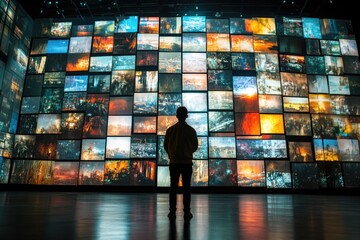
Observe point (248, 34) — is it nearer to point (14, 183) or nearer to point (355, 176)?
point (355, 176)

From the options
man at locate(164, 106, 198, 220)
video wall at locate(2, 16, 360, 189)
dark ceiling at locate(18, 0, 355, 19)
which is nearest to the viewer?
man at locate(164, 106, 198, 220)

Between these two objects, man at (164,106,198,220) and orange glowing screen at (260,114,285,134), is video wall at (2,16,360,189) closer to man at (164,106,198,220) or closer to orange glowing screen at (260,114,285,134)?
orange glowing screen at (260,114,285,134)

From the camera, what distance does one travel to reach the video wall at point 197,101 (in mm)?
9641

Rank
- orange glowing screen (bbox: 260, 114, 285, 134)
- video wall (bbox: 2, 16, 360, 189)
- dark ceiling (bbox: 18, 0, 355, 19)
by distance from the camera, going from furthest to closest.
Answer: dark ceiling (bbox: 18, 0, 355, 19) < orange glowing screen (bbox: 260, 114, 285, 134) < video wall (bbox: 2, 16, 360, 189)

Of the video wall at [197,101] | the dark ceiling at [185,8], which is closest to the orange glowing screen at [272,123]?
the video wall at [197,101]

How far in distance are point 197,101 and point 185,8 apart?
3843 millimetres

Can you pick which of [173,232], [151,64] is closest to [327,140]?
[151,64]

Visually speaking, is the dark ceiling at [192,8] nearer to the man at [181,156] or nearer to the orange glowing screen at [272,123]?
the orange glowing screen at [272,123]

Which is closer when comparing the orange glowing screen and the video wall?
the video wall

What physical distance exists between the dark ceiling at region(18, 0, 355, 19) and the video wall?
1.01ft

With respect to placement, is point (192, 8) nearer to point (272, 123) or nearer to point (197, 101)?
point (197, 101)

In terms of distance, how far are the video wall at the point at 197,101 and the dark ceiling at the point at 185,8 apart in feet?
1.01

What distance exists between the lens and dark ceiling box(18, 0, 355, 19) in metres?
10.8

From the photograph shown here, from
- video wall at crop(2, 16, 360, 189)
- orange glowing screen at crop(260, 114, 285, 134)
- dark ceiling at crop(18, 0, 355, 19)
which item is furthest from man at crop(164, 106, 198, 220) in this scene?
dark ceiling at crop(18, 0, 355, 19)
